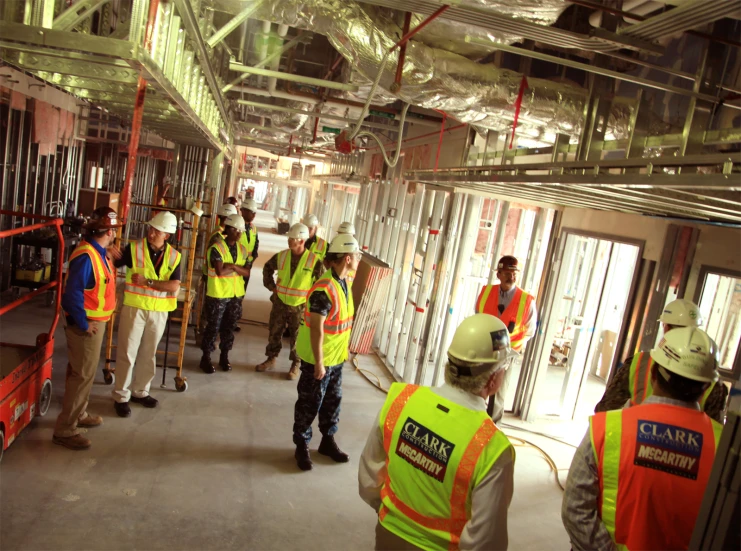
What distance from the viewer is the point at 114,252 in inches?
195

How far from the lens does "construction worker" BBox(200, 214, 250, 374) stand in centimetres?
657

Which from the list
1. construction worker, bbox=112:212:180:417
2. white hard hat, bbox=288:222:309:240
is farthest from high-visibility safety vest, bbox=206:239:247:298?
construction worker, bbox=112:212:180:417

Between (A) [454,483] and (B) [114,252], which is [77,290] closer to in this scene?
(B) [114,252]

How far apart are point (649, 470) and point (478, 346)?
2.72ft

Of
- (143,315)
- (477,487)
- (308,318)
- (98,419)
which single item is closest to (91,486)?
(98,419)

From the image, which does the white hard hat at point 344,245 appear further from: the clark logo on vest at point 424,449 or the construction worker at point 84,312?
the clark logo on vest at point 424,449

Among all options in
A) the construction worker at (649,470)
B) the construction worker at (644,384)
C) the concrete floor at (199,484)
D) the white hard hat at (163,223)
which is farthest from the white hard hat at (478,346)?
the white hard hat at (163,223)

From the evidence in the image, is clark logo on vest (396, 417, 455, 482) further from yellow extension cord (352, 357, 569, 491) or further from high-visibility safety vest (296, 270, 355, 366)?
yellow extension cord (352, 357, 569, 491)

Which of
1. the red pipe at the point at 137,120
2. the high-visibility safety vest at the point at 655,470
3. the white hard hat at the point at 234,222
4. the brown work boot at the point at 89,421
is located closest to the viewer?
the high-visibility safety vest at the point at 655,470

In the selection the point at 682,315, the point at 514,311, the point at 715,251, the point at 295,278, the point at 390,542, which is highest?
the point at 715,251

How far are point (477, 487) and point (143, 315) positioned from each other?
410cm

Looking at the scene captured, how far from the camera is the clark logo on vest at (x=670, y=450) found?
2168 millimetres

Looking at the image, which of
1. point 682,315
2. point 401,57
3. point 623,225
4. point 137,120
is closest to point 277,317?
point 137,120

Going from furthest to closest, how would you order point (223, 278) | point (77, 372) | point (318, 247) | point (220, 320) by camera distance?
point (318, 247) → point (220, 320) → point (223, 278) → point (77, 372)
